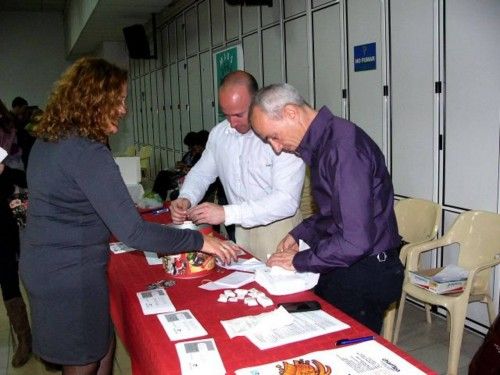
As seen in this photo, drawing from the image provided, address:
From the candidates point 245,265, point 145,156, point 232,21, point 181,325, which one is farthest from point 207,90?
point 181,325

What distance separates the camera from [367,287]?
1.73 m

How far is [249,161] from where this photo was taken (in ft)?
8.52

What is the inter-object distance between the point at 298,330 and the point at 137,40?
8.82 m

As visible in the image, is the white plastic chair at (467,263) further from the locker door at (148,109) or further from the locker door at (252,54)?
the locker door at (148,109)

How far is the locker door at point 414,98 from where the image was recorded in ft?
11.4

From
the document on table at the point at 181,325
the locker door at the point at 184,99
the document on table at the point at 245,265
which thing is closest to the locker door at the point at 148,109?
the locker door at the point at 184,99

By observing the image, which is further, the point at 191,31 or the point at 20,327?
the point at 191,31

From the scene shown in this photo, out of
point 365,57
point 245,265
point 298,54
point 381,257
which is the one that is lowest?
point 245,265

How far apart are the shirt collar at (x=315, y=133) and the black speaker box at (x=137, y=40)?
27.3ft

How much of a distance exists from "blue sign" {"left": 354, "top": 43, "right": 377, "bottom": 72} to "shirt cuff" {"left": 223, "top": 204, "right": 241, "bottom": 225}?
2.18m

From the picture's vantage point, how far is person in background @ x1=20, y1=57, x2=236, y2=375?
153cm

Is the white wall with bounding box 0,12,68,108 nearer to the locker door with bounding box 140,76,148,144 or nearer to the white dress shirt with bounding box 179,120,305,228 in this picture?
the locker door with bounding box 140,76,148,144

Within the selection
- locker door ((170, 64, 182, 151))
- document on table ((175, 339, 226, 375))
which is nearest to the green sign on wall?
locker door ((170, 64, 182, 151))

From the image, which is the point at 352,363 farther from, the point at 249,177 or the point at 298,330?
the point at 249,177
